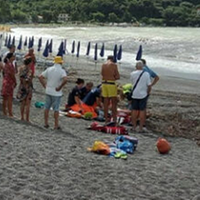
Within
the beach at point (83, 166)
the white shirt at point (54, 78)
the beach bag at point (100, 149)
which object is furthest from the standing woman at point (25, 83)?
the beach bag at point (100, 149)

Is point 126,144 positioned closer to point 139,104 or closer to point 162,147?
point 162,147

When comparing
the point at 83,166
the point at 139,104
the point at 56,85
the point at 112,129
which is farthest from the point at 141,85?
the point at 83,166

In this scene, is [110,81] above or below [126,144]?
above

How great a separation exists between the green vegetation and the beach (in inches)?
4661

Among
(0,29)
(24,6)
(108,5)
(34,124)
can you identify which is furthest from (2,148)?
(24,6)

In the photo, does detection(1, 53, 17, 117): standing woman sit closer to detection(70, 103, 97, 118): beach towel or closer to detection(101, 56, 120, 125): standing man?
detection(101, 56, 120, 125): standing man

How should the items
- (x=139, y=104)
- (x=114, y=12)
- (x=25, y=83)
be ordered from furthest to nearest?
(x=114, y=12)
(x=139, y=104)
(x=25, y=83)

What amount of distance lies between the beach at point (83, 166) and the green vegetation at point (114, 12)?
118 metres

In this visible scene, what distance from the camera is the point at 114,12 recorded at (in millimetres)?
140375

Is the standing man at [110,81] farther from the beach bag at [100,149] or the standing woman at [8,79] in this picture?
the beach bag at [100,149]

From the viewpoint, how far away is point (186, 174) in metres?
6.36

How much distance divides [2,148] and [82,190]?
5.41 feet

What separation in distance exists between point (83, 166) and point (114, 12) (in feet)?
448

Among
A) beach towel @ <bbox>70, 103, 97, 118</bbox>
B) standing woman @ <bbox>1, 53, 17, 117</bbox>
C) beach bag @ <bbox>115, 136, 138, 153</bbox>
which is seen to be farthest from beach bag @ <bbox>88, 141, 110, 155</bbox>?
beach towel @ <bbox>70, 103, 97, 118</bbox>
